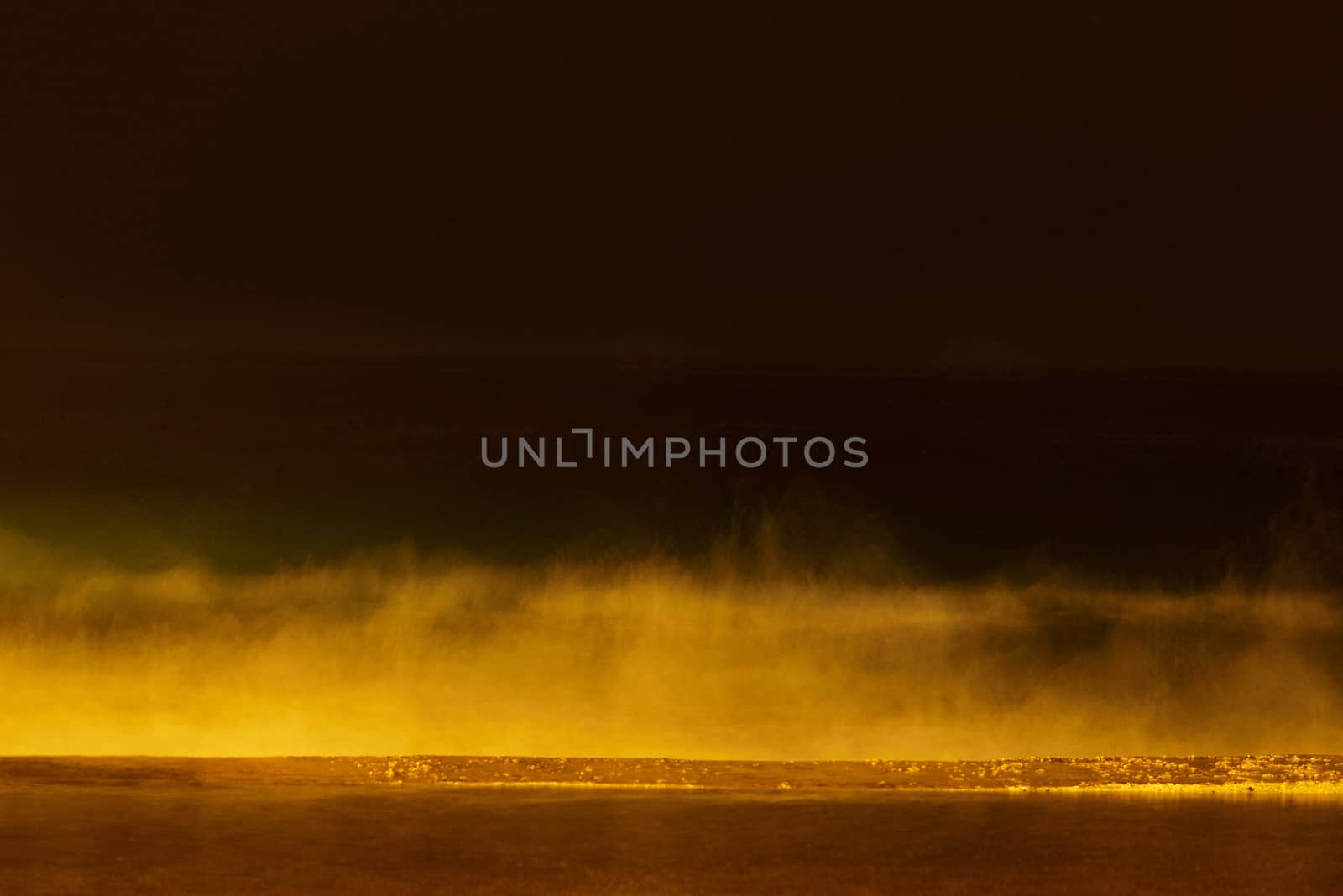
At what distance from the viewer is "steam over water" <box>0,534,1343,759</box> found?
397 centimetres

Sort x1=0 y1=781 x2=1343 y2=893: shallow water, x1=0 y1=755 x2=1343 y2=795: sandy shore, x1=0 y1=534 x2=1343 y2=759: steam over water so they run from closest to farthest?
1. x1=0 y1=781 x2=1343 y2=893: shallow water
2. x1=0 y1=755 x2=1343 y2=795: sandy shore
3. x1=0 y1=534 x2=1343 y2=759: steam over water

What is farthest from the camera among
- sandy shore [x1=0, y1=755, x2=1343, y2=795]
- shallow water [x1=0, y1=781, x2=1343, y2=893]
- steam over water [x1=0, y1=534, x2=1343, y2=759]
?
steam over water [x1=0, y1=534, x2=1343, y2=759]

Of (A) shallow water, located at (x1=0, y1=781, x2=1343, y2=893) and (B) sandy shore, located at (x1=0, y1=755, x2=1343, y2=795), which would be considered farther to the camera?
(B) sandy shore, located at (x1=0, y1=755, x2=1343, y2=795)

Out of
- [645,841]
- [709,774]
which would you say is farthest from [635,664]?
[645,841]

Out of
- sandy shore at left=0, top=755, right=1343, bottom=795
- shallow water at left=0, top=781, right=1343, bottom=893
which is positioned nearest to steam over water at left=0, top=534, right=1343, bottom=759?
sandy shore at left=0, top=755, right=1343, bottom=795

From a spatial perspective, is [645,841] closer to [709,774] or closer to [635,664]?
[709,774]

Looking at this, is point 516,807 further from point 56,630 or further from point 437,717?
point 56,630

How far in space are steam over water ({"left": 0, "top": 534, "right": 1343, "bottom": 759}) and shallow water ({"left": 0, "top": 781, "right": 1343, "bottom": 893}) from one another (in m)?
0.23

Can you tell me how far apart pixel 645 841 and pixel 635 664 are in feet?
2.23

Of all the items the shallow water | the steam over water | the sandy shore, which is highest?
the steam over water

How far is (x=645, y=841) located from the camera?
3.51 meters

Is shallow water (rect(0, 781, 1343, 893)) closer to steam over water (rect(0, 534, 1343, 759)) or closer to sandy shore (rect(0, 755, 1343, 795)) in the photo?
sandy shore (rect(0, 755, 1343, 795))

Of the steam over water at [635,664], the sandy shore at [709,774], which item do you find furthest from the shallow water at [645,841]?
the steam over water at [635,664]

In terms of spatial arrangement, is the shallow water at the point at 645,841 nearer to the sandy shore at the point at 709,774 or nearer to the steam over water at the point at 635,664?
the sandy shore at the point at 709,774
